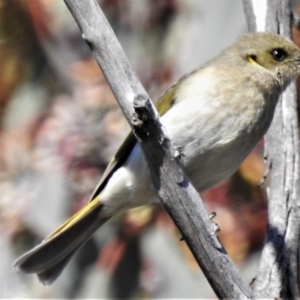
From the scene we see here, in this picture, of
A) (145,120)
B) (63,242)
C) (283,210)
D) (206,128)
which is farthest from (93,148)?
(145,120)

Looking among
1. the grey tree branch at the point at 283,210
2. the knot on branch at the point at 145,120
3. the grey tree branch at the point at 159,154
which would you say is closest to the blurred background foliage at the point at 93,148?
the grey tree branch at the point at 283,210

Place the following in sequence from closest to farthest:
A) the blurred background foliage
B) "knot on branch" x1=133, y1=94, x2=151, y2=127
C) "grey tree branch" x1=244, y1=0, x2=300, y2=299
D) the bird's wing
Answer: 1. "knot on branch" x1=133, y1=94, x2=151, y2=127
2. "grey tree branch" x1=244, y1=0, x2=300, y2=299
3. the bird's wing
4. the blurred background foliage

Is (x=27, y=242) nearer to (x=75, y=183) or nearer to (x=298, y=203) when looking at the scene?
(x=75, y=183)

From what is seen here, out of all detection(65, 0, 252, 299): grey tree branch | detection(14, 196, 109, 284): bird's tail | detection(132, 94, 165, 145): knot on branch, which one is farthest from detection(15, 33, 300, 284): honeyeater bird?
detection(132, 94, 165, 145): knot on branch

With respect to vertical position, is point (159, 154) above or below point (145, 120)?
below

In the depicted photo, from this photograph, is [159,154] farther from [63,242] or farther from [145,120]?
[63,242]

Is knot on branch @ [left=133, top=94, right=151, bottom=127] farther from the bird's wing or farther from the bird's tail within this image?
the bird's tail

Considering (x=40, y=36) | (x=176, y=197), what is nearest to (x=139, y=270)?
(x=40, y=36)
